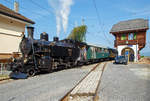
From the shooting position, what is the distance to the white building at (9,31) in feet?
35.8

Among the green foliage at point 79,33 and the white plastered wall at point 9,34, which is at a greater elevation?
the green foliage at point 79,33

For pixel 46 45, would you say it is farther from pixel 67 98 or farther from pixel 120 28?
pixel 120 28

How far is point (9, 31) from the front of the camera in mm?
11641

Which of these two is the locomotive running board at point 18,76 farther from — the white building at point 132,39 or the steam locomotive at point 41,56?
the white building at point 132,39

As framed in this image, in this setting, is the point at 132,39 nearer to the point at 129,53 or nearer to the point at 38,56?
the point at 129,53

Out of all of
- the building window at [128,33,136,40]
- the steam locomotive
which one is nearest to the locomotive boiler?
the steam locomotive

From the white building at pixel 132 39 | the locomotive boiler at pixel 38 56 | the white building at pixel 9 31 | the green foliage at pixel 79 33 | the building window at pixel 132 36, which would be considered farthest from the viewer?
the green foliage at pixel 79 33

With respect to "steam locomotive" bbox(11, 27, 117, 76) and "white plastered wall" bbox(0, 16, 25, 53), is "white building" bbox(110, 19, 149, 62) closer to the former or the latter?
"steam locomotive" bbox(11, 27, 117, 76)

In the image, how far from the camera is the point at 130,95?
14.5 feet

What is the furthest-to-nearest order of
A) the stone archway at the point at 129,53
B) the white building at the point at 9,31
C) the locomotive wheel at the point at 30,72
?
the stone archway at the point at 129,53 → the white building at the point at 9,31 → the locomotive wheel at the point at 30,72

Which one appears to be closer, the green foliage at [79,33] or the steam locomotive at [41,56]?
the steam locomotive at [41,56]

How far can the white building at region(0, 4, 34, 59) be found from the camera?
35.8 feet

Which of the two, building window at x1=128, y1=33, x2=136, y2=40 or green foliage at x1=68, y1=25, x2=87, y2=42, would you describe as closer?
building window at x1=128, y1=33, x2=136, y2=40

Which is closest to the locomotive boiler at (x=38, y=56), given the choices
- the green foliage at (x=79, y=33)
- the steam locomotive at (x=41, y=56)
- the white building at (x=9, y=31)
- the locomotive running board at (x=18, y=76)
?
the steam locomotive at (x=41, y=56)
